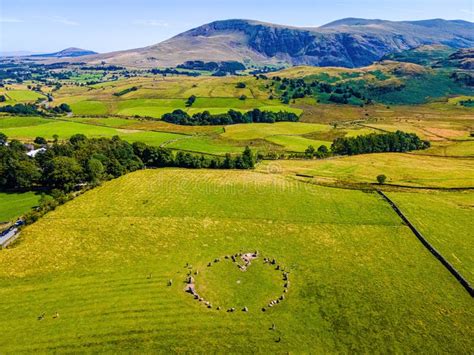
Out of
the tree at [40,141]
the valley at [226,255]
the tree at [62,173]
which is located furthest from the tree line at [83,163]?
the tree at [40,141]

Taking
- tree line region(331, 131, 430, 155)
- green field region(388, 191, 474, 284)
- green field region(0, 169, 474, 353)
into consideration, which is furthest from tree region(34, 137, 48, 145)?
green field region(388, 191, 474, 284)

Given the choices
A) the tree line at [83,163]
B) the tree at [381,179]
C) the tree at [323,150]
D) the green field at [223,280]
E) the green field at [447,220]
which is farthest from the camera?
the tree at [323,150]

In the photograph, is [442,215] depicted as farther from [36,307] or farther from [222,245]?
[36,307]

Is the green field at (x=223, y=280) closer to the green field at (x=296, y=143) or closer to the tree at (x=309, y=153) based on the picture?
the tree at (x=309, y=153)

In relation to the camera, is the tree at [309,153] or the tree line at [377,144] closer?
the tree at [309,153]

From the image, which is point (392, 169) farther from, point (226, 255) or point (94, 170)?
point (94, 170)

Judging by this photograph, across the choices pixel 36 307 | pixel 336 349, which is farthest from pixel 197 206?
pixel 336 349
